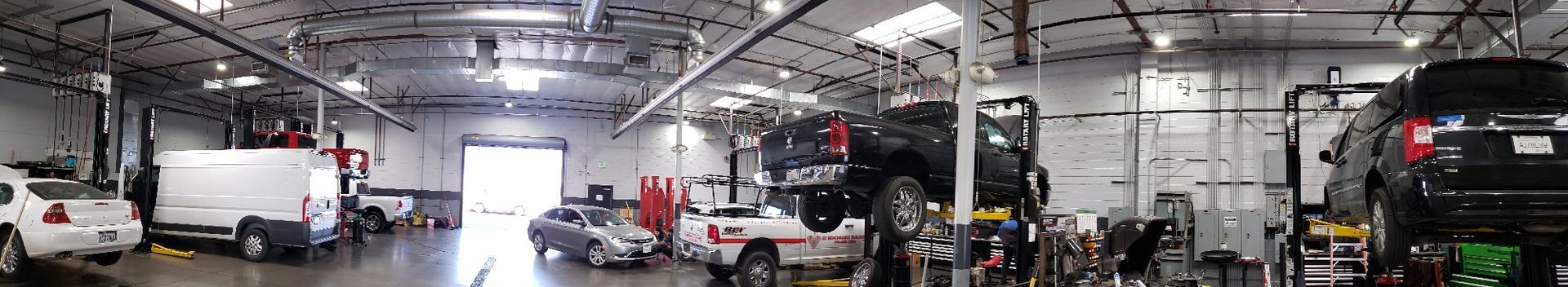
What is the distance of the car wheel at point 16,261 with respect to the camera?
7961mm

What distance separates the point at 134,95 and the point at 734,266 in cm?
1833

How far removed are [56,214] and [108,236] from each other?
0.56m

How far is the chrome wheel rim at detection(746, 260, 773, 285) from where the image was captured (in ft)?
30.2

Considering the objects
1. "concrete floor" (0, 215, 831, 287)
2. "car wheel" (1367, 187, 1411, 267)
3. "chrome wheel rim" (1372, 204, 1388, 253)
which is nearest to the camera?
"car wheel" (1367, 187, 1411, 267)

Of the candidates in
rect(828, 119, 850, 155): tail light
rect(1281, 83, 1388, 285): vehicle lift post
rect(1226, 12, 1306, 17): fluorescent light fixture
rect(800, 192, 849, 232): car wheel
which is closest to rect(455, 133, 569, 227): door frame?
rect(800, 192, 849, 232): car wheel

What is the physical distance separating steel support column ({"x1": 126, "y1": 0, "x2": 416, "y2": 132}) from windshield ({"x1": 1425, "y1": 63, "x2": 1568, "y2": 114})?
37.6 feet

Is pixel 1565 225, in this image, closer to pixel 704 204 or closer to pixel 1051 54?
pixel 1051 54

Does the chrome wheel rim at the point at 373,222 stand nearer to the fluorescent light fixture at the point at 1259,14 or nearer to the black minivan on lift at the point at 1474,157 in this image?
the fluorescent light fixture at the point at 1259,14

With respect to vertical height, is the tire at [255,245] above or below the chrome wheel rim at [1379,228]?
below

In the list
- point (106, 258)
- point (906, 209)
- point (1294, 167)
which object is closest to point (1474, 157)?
point (1294, 167)

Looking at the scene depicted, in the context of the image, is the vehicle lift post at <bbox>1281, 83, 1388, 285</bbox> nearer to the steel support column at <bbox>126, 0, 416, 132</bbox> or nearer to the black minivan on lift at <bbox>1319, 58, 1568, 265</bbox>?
the black minivan on lift at <bbox>1319, 58, 1568, 265</bbox>

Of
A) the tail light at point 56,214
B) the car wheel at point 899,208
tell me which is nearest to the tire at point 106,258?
the tail light at point 56,214

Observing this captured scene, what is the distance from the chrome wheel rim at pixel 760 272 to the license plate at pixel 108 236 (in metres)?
7.57

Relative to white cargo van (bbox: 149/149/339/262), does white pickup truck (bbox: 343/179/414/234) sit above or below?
below
